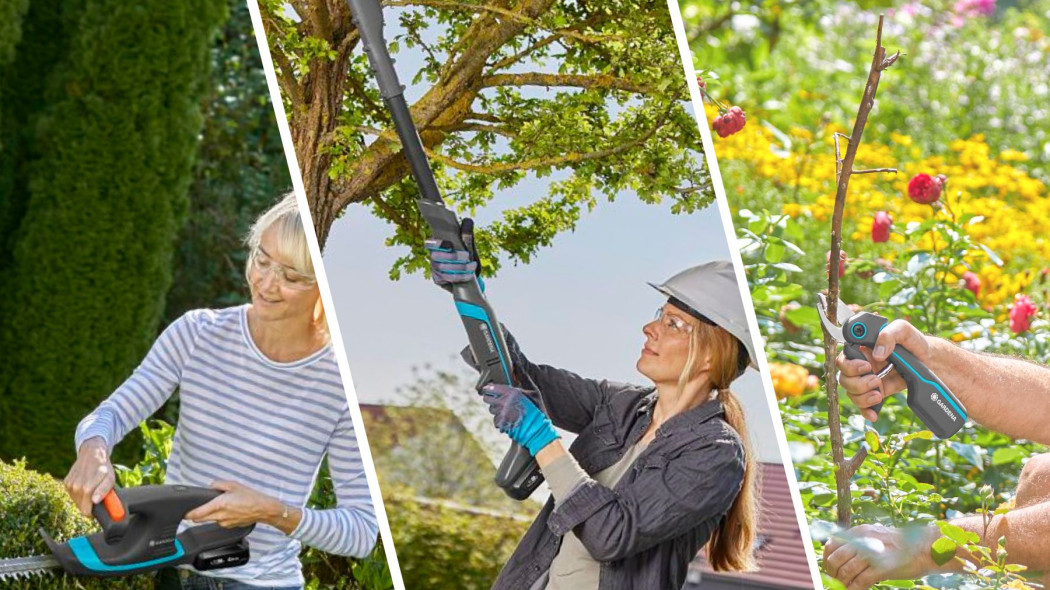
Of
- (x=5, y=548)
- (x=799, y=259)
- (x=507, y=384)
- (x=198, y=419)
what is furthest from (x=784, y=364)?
(x=5, y=548)

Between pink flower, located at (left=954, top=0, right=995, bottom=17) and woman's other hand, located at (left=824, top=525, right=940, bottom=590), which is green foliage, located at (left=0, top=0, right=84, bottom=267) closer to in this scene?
pink flower, located at (left=954, top=0, right=995, bottom=17)

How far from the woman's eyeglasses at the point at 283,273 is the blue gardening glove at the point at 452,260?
0.31 metres

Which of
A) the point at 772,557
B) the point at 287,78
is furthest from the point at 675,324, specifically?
the point at 287,78

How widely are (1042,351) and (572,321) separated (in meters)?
1.38

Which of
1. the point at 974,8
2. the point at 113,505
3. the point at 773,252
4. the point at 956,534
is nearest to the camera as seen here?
the point at 113,505

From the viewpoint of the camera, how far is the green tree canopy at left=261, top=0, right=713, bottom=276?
7.27 feet

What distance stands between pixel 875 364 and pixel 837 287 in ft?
0.50

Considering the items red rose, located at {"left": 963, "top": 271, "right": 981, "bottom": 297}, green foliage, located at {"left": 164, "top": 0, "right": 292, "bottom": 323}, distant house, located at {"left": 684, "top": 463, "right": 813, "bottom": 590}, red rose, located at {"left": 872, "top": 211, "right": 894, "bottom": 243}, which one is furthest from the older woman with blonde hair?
green foliage, located at {"left": 164, "top": 0, "right": 292, "bottom": 323}

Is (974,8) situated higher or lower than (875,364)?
higher

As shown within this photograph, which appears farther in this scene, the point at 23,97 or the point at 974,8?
the point at 23,97

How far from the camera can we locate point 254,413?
2.35 meters

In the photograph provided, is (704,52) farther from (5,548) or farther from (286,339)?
(5,548)

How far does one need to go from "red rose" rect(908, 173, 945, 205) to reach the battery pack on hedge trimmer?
1504 millimetres

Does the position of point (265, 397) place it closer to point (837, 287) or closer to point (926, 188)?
point (837, 287)
